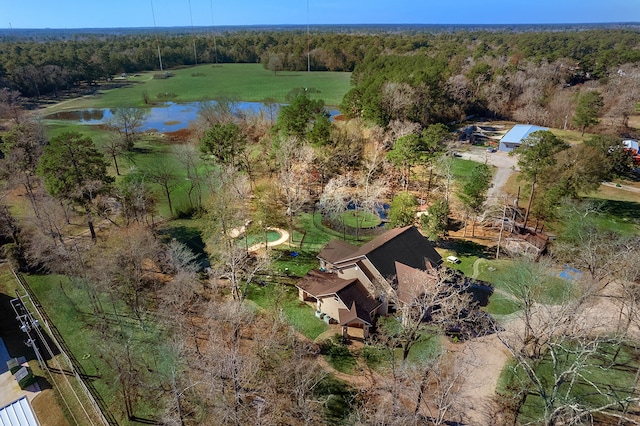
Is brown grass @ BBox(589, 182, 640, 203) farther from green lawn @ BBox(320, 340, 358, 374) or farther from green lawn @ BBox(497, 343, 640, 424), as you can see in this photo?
green lawn @ BBox(320, 340, 358, 374)

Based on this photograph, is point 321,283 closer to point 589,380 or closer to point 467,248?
point 467,248

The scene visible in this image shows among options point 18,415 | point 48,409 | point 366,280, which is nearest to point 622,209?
point 366,280

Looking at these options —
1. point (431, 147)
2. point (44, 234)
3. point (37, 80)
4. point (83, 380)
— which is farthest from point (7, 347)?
point (37, 80)

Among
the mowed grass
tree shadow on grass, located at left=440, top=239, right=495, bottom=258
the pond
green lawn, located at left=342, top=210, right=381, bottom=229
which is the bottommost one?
tree shadow on grass, located at left=440, top=239, right=495, bottom=258

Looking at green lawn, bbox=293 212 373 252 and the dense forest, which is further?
the dense forest

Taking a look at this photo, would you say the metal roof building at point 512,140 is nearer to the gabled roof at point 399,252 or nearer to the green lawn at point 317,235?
the green lawn at point 317,235

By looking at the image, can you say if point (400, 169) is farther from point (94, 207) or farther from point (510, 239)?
point (94, 207)

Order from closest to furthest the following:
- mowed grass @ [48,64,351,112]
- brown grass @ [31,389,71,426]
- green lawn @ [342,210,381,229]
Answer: brown grass @ [31,389,71,426]
green lawn @ [342,210,381,229]
mowed grass @ [48,64,351,112]

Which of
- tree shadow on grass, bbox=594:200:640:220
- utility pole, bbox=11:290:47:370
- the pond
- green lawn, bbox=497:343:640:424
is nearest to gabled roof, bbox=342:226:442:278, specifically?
green lawn, bbox=497:343:640:424
